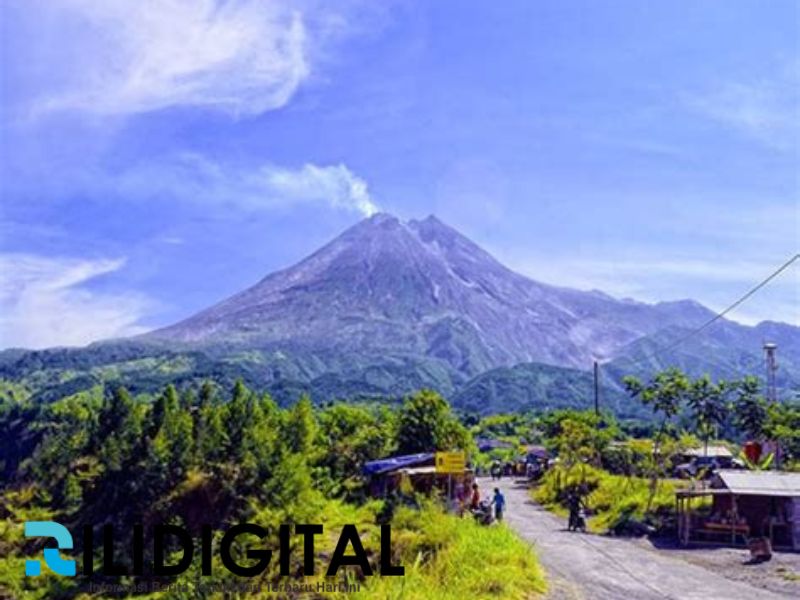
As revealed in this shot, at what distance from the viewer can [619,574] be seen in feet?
59.3

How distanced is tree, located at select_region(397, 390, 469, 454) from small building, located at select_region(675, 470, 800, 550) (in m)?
10.2

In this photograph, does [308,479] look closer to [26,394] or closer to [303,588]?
[303,588]

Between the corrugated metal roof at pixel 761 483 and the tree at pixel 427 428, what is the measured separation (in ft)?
36.5

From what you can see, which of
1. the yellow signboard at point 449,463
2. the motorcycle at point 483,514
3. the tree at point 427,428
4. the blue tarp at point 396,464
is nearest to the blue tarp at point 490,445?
the tree at point 427,428

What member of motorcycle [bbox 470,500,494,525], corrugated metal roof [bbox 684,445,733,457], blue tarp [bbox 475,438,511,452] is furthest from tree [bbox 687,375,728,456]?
blue tarp [bbox 475,438,511,452]

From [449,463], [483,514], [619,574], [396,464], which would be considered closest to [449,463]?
[449,463]

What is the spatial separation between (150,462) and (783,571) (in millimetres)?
20128

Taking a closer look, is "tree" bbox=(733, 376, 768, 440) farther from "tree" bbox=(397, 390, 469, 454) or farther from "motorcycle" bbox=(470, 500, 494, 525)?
"motorcycle" bbox=(470, 500, 494, 525)

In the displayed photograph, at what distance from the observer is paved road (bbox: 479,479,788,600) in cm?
1573

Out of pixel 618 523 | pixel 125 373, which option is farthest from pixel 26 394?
pixel 618 523

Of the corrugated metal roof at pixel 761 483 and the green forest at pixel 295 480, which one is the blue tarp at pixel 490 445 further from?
the corrugated metal roof at pixel 761 483

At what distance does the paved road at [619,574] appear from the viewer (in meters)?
15.7

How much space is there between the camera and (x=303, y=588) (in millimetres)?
14945

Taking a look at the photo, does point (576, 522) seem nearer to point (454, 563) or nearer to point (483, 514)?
point (483, 514)
